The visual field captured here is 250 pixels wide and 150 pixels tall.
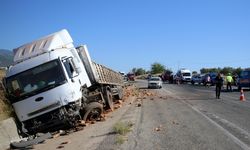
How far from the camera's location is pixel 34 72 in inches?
601

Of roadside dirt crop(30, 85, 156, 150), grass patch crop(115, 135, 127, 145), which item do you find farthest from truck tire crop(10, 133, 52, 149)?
grass patch crop(115, 135, 127, 145)

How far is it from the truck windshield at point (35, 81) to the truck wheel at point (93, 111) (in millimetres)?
2188

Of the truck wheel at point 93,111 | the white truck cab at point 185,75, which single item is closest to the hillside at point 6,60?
the truck wheel at point 93,111

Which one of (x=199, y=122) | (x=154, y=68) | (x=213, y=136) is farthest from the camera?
(x=154, y=68)

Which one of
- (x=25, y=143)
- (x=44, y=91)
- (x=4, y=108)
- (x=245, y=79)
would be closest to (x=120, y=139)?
(x=25, y=143)

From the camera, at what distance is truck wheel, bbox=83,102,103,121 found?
16828 millimetres

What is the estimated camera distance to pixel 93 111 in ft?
56.5

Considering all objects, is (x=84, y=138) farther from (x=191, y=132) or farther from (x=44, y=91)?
(x=191, y=132)

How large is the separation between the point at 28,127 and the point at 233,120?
23.2 feet

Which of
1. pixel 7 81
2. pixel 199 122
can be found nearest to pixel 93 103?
pixel 7 81

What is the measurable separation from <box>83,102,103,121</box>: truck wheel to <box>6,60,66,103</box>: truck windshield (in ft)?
7.18

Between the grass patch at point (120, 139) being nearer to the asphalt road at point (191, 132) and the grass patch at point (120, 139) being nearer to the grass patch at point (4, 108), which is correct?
the asphalt road at point (191, 132)

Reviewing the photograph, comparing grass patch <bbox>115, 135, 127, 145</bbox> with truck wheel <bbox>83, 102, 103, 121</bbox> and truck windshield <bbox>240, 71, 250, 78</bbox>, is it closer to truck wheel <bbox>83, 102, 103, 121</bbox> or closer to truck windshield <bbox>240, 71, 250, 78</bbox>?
truck wheel <bbox>83, 102, 103, 121</bbox>

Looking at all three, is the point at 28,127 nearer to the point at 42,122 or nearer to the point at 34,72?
the point at 42,122
